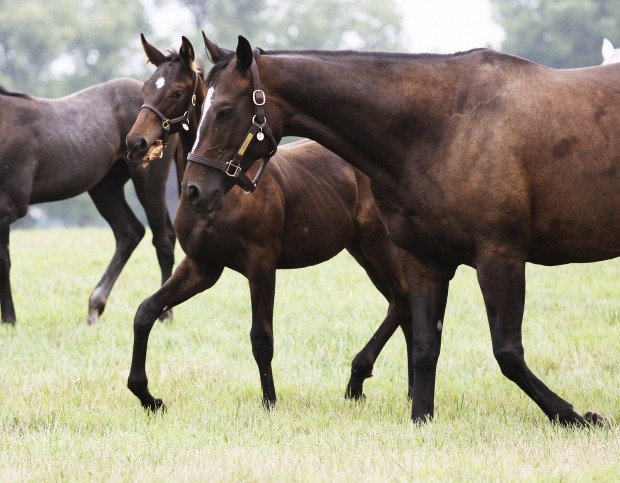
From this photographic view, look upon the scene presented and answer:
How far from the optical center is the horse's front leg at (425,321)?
6059 millimetres

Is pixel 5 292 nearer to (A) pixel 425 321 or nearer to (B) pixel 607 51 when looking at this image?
(A) pixel 425 321

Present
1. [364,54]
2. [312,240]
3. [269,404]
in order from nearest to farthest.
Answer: [364,54], [269,404], [312,240]

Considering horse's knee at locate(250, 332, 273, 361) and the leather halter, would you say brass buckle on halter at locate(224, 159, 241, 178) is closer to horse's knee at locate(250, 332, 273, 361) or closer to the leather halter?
horse's knee at locate(250, 332, 273, 361)

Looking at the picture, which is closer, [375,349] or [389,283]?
[375,349]

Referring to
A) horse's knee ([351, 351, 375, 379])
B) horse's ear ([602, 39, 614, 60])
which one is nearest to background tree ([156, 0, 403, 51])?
horse's ear ([602, 39, 614, 60])

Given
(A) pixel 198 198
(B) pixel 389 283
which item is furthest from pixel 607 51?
(A) pixel 198 198

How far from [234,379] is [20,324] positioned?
3384 mm

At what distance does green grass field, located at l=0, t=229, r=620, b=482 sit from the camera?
195 inches

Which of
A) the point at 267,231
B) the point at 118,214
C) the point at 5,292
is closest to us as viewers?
the point at 267,231

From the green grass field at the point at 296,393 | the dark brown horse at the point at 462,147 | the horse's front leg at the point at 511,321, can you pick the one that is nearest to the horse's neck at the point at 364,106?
the dark brown horse at the point at 462,147

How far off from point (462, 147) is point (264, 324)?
1.91m

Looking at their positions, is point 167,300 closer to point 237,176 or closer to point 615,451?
point 237,176

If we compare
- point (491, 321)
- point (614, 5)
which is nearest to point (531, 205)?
point (491, 321)

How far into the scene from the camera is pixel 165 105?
731cm
